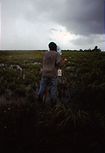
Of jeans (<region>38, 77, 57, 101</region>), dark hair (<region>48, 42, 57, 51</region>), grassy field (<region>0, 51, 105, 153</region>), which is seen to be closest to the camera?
grassy field (<region>0, 51, 105, 153</region>)

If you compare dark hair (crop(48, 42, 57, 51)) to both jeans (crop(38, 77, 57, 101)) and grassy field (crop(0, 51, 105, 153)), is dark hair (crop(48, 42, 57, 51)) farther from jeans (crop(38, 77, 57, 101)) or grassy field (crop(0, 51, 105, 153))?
grassy field (crop(0, 51, 105, 153))

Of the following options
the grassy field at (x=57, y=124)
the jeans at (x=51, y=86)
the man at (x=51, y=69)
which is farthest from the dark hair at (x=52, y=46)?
the grassy field at (x=57, y=124)

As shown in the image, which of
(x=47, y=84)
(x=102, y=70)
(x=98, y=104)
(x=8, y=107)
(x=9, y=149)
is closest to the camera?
(x=9, y=149)

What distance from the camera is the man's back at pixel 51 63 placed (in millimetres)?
10430

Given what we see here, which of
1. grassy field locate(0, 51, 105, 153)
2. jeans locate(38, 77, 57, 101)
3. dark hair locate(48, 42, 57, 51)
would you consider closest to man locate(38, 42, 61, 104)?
jeans locate(38, 77, 57, 101)

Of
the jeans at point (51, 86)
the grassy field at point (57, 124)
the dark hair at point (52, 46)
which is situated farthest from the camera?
the dark hair at point (52, 46)

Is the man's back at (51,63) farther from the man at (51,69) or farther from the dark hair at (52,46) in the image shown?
the dark hair at (52,46)

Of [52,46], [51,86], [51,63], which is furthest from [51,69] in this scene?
[52,46]

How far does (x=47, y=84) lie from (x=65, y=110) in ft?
7.06

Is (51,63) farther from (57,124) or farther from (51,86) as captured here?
(57,124)

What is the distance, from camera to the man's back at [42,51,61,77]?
10430 millimetres

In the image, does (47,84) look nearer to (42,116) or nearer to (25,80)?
(42,116)

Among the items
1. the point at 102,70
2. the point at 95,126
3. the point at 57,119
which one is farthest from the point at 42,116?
the point at 102,70

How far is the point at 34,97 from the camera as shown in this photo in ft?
36.1
